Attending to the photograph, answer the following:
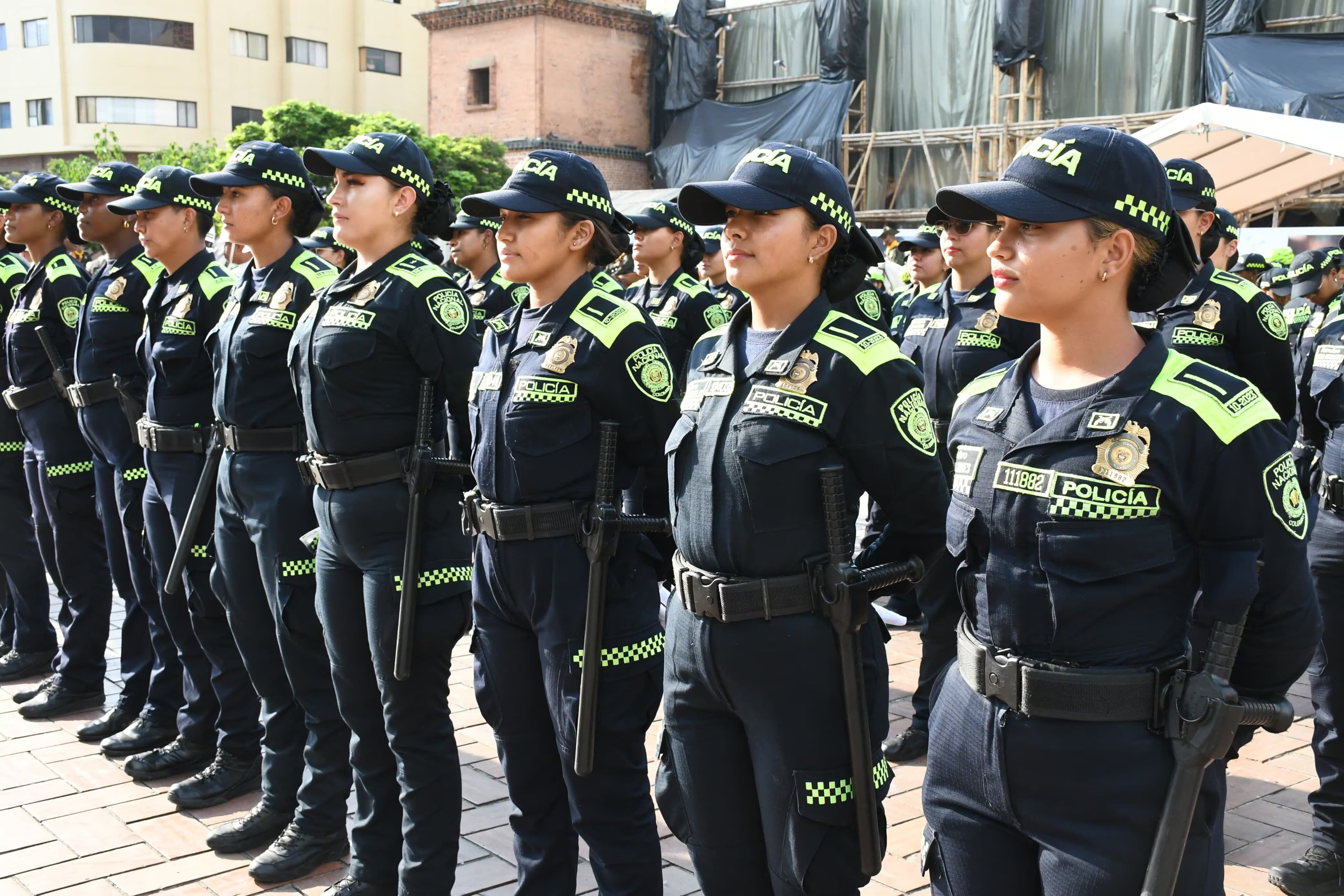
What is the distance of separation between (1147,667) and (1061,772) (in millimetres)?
244

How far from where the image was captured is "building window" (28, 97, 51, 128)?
47406mm

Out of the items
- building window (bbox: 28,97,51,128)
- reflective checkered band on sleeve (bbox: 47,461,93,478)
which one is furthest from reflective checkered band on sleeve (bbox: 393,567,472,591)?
building window (bbox: 28,97,51,128)

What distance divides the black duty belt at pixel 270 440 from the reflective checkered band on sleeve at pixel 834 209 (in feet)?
7.34

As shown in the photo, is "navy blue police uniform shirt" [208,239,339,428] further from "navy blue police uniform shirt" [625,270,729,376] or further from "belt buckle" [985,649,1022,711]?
"navy blue police uniform shirt" [625,270,729,376]

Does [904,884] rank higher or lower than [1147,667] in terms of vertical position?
lower

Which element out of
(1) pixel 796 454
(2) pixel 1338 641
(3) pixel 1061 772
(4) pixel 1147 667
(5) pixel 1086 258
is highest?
(5) pixel 1086 258

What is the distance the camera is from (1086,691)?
227 centimetres

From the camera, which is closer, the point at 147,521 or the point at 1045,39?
the point at 147,521

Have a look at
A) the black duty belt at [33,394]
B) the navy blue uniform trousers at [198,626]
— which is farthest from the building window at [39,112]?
the navy blue uniform trousers at [198,626]

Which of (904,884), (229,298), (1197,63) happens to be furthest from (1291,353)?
(1197,63)

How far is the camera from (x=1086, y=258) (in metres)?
2.35

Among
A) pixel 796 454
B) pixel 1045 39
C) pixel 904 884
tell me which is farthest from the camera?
pixel 1045 39

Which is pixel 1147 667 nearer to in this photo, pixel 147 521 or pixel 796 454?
pixel 796 454

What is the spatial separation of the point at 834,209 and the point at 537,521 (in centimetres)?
119
